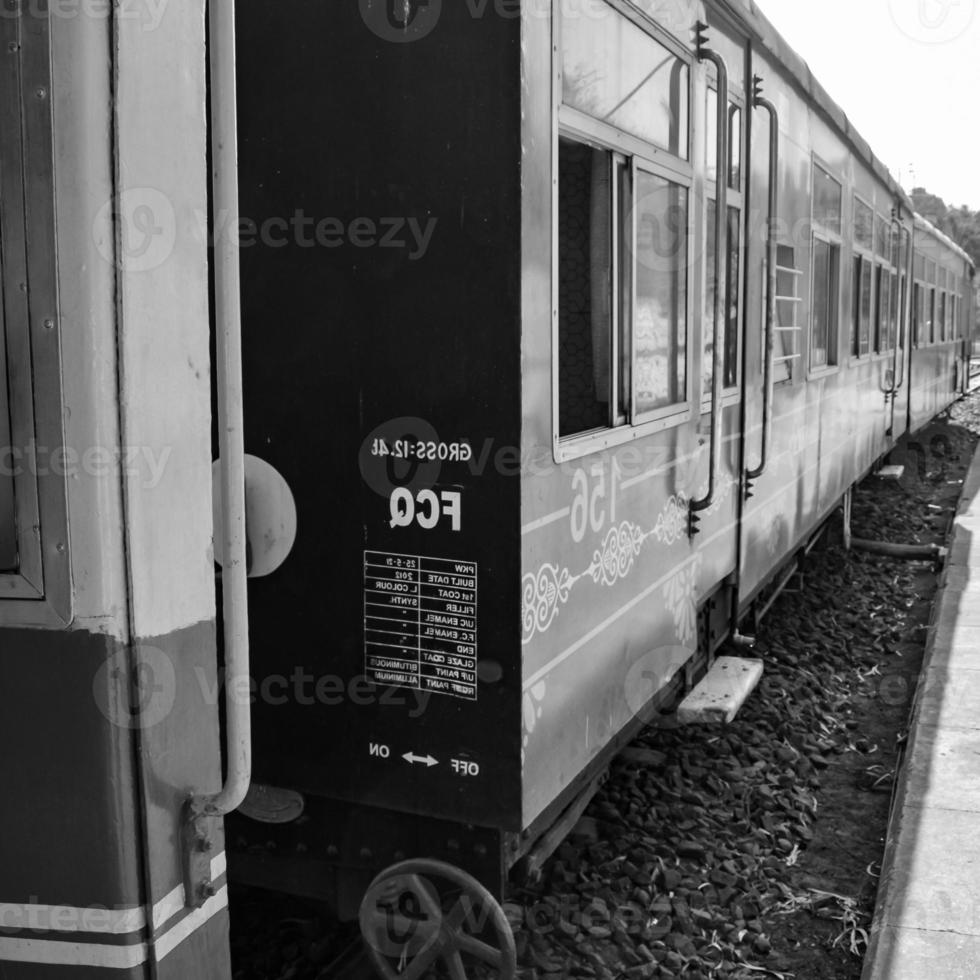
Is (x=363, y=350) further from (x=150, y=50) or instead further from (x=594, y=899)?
(x=594, y=899)

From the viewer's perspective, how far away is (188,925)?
1.81 meters

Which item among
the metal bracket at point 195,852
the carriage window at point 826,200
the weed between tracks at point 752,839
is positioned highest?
the carriage window at point 826,200

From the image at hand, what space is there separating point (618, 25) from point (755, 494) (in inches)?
99.8

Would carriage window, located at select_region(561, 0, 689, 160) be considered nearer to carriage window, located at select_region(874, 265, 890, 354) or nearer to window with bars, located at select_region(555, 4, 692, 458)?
window with bars, located at select_region(555, 4, 692, 458)

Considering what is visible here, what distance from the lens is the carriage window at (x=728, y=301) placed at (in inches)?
171

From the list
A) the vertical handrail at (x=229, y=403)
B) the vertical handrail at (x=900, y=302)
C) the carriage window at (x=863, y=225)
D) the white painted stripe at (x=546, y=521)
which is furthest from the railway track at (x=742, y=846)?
the vertical handrail at (x=900, y=302)

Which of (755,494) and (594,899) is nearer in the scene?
(594,899)

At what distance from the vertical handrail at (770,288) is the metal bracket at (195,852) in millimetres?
3563

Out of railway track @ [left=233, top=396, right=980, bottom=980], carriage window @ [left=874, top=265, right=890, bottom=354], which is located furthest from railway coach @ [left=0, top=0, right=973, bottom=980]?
carriage window @ [left=874, top=265, right=890, bottom=354]

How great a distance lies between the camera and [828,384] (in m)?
7.33

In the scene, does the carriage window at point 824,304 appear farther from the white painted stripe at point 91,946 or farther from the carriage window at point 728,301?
the white painted stripe at point 91,946

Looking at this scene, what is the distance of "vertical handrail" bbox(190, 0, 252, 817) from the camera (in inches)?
70.0

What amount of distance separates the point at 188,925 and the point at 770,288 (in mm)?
4044

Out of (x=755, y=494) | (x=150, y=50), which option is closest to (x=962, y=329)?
(x=755, y=494)
